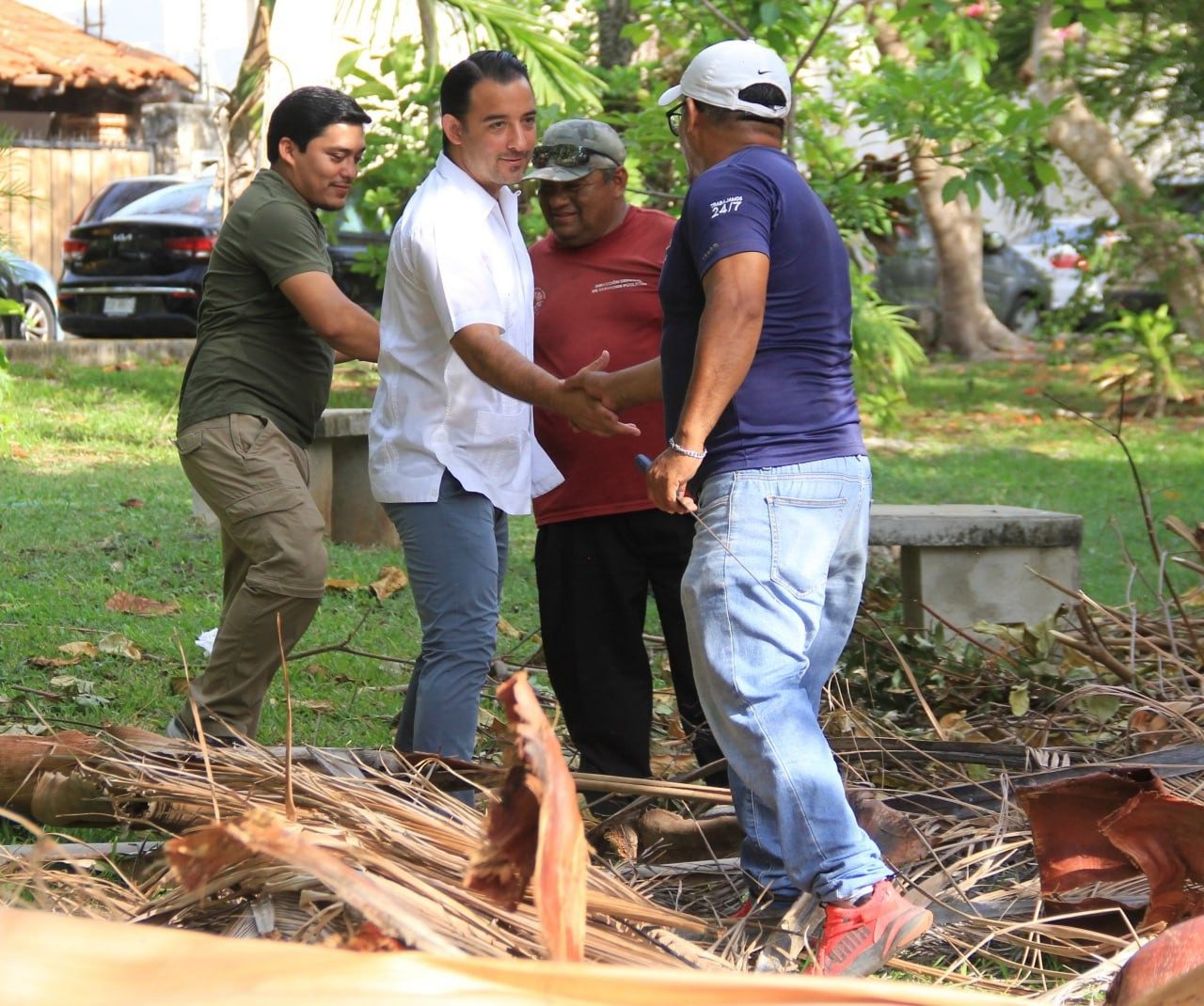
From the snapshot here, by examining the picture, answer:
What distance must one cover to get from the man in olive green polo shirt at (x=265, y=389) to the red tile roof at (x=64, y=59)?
1731 centimetres

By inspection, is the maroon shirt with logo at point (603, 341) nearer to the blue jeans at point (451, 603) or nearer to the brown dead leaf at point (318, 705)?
the blue jeans at point (451, 603)

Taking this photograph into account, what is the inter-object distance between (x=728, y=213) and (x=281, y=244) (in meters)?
Answer: 1.51

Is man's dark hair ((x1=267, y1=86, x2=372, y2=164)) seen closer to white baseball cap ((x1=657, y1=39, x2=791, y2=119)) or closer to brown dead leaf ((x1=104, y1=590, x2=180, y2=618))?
white baseball cap ((x1=657, y1=39, x2=791, y2=119))

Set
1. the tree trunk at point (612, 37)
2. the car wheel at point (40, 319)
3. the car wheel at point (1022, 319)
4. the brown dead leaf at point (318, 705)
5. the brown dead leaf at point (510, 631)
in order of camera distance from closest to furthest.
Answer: the brown dead leaf at point (318, 705) < the brown dead leaf at point (510, 631) < the tree trunk at point (612, 37) < the car wheel at point (40, 319) < the car wheel at point (1022, 319)

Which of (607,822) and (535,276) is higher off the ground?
(535,276)

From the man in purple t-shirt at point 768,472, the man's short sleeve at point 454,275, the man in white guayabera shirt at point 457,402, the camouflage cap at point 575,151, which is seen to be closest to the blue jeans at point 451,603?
the man in white guayabera shirt at point 457,402

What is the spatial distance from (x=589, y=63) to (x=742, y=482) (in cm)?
866

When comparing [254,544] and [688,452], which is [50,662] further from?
[688,452]

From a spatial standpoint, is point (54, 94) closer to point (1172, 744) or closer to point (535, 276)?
point (535, 276)

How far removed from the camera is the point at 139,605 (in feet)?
21.5

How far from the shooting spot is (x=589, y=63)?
11.4 metres

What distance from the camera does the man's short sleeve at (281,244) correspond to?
4.26m

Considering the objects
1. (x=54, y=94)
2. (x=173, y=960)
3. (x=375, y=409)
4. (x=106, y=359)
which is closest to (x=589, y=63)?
(x=106, y=359)

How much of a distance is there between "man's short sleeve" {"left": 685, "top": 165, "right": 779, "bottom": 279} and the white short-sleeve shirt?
80 cm
